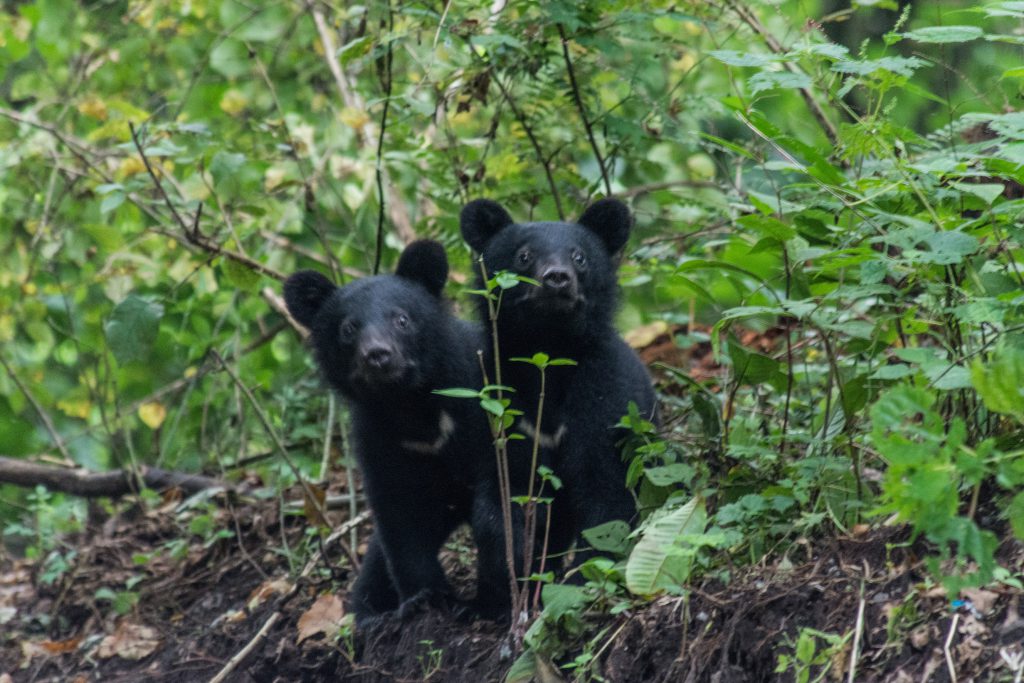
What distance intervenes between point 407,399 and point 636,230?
8.38 feet

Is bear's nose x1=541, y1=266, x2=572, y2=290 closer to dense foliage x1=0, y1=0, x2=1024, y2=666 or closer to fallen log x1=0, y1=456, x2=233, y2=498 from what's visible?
dense foliage x1=0, y1=0, x2=1024, y2=666

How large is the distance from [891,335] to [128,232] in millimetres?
5744

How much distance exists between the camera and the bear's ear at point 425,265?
538 cm

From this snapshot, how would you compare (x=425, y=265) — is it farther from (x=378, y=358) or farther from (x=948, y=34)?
(x=948, y=34)

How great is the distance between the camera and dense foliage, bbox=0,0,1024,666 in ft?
11.9

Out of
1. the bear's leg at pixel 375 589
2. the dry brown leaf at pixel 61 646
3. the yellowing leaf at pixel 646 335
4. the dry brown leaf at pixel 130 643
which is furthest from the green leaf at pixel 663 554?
the dry brown leaf at pixel 61 646

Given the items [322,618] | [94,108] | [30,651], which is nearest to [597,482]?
[322,618]

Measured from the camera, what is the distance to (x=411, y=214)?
7.96 metres

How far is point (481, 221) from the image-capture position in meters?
5.27

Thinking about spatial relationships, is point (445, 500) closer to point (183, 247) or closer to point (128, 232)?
point (183, 247)

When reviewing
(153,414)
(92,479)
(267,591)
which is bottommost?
(267,591)

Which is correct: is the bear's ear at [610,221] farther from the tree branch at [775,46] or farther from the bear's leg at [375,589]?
the bear's leg at [375,589]

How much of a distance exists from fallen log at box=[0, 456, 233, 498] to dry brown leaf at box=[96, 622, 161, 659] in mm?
1130

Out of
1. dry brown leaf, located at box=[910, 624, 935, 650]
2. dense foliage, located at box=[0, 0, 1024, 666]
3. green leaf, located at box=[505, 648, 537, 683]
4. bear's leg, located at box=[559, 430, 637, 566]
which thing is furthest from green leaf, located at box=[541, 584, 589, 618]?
dry brown leaf, located at box=[910, 624, 935, 650]
